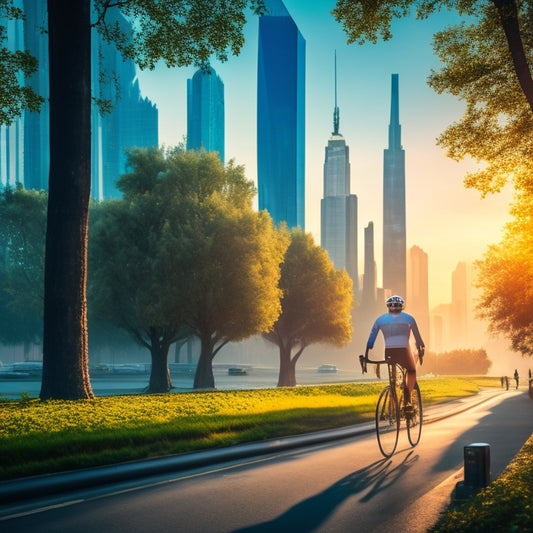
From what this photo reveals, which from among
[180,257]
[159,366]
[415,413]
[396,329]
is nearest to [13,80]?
[396,329]

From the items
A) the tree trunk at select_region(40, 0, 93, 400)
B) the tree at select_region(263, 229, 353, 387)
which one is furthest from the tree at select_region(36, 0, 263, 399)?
the tree at select_region(263, 229, 353, 387)

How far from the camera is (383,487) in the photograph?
8.37m

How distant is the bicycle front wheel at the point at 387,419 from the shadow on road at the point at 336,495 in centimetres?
31

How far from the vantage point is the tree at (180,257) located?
3422 cm

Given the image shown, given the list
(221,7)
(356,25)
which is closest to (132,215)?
(221,7)

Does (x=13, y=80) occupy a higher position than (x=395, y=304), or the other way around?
(x=13, y=80)

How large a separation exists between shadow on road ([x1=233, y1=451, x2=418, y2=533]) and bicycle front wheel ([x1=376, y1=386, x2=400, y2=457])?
0.31 m

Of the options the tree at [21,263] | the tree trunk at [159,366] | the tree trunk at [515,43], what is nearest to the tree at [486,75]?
the tree trunk at [515,43]

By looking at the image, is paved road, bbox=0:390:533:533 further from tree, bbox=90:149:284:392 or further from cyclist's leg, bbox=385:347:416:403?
tree, bbox=90:149:284:392

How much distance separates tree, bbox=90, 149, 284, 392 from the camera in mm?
34219

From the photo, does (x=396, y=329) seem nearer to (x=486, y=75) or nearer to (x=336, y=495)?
(x=336, y=495)

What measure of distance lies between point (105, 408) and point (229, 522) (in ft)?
27.8

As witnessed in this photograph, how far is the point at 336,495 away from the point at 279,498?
689 millimetres

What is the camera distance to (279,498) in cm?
773
